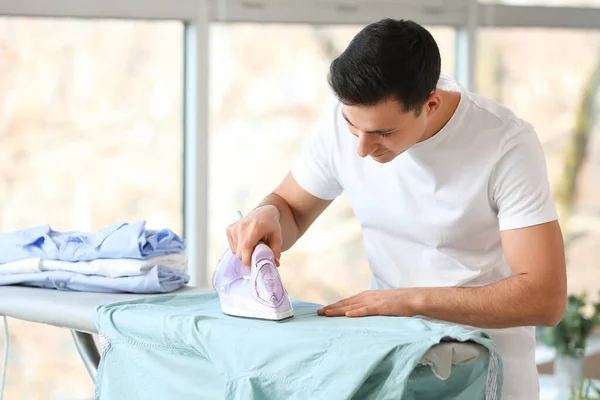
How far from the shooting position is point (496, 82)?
13.2 feet

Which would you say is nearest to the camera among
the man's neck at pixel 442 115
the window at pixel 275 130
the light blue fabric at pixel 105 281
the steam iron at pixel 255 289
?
the steam iron at pixel 255 289

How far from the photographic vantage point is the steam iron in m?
1.63

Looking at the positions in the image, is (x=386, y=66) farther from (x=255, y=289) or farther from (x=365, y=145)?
(x=255, y=289)

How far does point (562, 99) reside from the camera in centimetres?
416

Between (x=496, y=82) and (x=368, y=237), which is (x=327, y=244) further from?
(x=368, y=237)

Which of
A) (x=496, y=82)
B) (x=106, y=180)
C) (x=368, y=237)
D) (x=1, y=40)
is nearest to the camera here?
(x=368, y=237)

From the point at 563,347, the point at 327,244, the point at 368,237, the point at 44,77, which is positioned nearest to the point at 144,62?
the point at 44,77

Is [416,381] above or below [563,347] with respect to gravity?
above

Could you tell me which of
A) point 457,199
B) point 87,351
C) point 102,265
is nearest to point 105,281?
point 102,265

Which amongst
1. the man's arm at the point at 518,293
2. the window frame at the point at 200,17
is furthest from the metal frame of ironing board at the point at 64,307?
the window frame at the point at 200,17

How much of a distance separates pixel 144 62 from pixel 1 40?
479mm

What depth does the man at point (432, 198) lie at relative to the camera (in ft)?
5.51

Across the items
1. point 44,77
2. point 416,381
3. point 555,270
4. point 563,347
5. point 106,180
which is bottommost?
point 563,347

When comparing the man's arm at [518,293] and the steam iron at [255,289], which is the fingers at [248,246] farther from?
the man's arm at [518,293]
